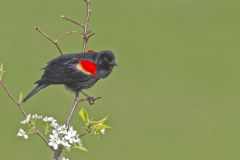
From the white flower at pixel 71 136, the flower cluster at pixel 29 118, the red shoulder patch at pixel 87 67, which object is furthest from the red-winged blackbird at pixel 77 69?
the white flower at pixel 71 136

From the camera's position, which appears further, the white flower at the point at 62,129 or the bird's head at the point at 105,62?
the bird's head at the point at 105,62

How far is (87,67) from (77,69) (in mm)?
35

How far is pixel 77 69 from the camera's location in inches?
83.8

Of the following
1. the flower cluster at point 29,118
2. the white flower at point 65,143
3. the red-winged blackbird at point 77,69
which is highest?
the red-winged blackbird at point 77,69

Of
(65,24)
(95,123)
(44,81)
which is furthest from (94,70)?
(65,24)

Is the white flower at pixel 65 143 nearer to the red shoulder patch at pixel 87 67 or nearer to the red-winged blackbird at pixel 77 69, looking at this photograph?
the red-winged blackbird at pixel 77 69

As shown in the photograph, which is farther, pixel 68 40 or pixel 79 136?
pixel 68 40

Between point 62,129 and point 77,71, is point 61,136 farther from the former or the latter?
point 77,71

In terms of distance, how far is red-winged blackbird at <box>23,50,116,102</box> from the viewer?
2.01 m

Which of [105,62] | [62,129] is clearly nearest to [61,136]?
[62,129]

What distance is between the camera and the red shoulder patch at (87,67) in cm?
208

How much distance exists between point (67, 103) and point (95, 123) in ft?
19.5

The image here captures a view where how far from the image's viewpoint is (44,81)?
200 cm

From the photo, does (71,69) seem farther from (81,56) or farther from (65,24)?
(65,24)
